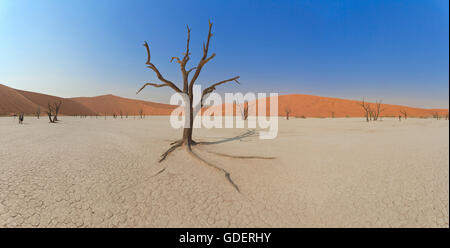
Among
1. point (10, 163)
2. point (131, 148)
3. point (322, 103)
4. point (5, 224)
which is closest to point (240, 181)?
point (5, 224)

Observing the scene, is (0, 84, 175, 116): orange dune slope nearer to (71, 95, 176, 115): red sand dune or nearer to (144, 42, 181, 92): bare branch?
(71, 95, 176, 115): red sand dune

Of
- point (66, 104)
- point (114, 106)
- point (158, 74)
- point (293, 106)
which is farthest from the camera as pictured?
point (114, 106)

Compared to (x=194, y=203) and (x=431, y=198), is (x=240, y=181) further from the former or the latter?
(x=431, y=198)

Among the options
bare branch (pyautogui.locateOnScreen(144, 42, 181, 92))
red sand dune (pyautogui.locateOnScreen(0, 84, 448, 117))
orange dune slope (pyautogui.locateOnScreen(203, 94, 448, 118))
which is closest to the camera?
bare branch (pyautogui.locateOnScreen(144, 42, 181, 92))

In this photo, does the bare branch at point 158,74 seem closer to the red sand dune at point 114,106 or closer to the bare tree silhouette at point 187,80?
the bare tree silhouette at point 187,80

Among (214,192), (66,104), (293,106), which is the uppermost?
(66,104)

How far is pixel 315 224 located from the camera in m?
2.95

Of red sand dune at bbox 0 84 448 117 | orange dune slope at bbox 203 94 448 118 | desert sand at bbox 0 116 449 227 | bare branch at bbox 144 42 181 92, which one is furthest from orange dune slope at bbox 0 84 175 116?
desert sand at bbox 0 116 449 227

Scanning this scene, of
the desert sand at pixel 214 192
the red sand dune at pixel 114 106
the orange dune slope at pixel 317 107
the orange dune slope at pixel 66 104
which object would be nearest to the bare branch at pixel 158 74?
the desert sand at pixel 214 192

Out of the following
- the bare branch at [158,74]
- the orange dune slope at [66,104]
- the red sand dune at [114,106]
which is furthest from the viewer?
the red sand dune at [114,106]

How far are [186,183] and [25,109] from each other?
82.5 metres

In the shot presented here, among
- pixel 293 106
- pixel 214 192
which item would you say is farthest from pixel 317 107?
pixel 214 192

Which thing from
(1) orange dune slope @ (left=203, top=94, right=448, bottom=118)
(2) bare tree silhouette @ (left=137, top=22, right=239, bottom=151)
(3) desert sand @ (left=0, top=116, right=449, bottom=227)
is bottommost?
(3) desert sand @ (left=0, top=116, right=449, bottom=227)

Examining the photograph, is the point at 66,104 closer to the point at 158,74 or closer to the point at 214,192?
the point at 158,74
